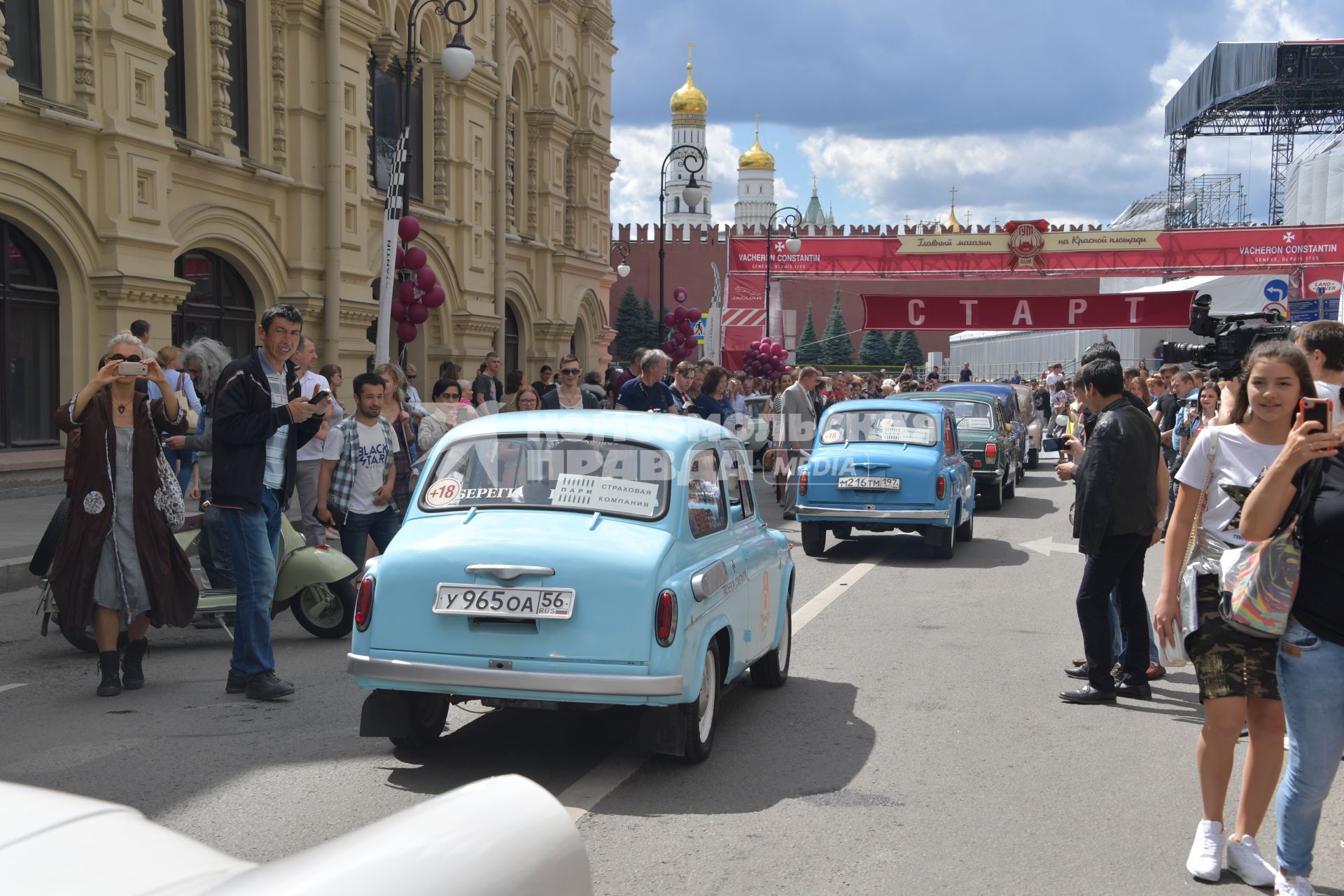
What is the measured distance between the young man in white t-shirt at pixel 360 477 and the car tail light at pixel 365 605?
3350mm

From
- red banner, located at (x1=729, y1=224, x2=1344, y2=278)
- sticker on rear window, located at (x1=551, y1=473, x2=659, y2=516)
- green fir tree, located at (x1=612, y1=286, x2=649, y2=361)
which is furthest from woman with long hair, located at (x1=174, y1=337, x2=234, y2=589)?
green fir tree, located at (x1=612, y1=286, x2=649, y2=361)

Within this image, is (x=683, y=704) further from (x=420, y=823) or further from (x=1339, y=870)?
(x=420, y=823)

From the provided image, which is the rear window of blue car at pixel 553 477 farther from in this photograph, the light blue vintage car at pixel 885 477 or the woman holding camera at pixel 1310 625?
the light blue vintage car at pixel 885 477

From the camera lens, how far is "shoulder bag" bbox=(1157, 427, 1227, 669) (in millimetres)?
4582

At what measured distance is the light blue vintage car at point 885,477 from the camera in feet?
43.4

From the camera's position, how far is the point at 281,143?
68.1 feet

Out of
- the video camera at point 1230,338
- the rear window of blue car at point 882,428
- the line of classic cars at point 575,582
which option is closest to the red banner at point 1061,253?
the rear window of blue car at point 882,428

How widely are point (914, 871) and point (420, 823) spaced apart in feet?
10.5

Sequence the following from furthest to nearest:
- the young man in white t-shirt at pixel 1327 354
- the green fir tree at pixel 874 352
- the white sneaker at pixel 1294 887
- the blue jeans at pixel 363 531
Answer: the green fir tree at pixel 874 352
the blue jeans at pixel 363 531
the young man in white t-shirt at pixel 1327 354
the white sneaker at pixel 1294 887

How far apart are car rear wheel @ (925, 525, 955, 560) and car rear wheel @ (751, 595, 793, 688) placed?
5690 mm

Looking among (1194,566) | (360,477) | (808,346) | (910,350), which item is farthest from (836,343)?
(1194,566)

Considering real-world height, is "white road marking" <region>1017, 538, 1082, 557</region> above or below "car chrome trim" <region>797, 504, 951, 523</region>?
below

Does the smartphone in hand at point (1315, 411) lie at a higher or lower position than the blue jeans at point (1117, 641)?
higher

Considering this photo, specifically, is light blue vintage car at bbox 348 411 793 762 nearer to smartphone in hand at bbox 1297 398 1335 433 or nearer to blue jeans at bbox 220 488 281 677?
blue jeans at bbox 220 488 281 677
